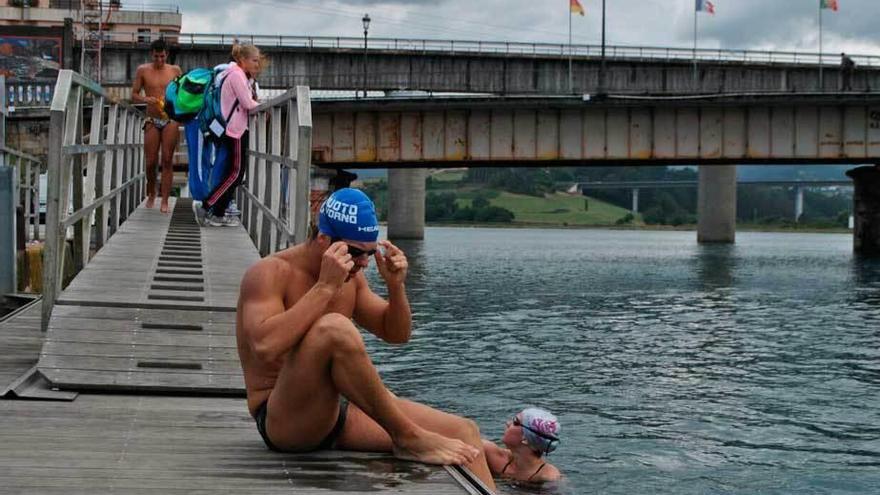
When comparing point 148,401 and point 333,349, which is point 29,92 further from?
point 333,349

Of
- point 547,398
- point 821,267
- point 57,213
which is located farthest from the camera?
point 821,267

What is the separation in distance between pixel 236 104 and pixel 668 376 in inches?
271

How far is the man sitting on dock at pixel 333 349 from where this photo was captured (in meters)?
6.20

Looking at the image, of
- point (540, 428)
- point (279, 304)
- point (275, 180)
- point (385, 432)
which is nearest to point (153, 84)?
point (275, 180)

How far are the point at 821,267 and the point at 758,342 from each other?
109ft

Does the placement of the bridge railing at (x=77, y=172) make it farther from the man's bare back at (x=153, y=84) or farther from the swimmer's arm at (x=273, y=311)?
the swimmer's arm at (x=273, y=311)

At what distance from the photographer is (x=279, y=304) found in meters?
6.41

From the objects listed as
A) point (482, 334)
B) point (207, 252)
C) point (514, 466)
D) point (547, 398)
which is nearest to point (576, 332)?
point (482, 334)

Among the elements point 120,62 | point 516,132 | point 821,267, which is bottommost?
point 821,267

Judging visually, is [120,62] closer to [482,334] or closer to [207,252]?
[482,334]

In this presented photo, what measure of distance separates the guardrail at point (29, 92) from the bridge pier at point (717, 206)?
179ft

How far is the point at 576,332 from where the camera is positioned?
79.8ft

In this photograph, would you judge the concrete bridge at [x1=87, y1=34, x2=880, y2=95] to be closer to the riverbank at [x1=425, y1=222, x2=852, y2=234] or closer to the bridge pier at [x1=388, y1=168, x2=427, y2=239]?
the bridge pier at [x1=388, y1=168, x2=427, y2=239]

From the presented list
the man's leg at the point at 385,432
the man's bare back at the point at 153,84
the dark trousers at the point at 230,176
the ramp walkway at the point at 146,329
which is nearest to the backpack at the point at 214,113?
the dark trousers at the point at 230,176
